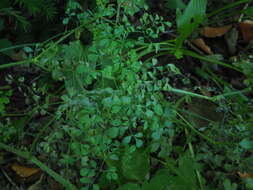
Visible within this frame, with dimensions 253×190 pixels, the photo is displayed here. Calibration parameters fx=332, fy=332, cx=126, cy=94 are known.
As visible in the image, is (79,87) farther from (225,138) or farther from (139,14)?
(139,14)

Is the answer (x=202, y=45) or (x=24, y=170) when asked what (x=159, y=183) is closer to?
(x=24, y=170)

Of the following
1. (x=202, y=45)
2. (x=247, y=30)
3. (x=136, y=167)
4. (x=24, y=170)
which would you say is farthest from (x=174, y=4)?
(x=24, y=170)

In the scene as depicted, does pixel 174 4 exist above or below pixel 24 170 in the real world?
above

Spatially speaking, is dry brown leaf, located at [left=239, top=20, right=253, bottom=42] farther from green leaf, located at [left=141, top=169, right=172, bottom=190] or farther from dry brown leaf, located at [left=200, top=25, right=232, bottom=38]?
green leaf, located at [left=141, top=169, right=172, bottom=190]

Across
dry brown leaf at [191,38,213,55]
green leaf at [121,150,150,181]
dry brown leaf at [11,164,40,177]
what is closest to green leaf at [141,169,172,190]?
green leaf at [121,150,150,181]

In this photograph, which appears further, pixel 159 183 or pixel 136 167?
pixel 136 167

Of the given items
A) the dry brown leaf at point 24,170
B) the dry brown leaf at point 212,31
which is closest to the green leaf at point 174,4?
the dry brown leaf at point 212,31

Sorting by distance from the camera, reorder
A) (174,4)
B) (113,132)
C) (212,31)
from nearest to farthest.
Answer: (113,132) → (174,4) → (212,31)
